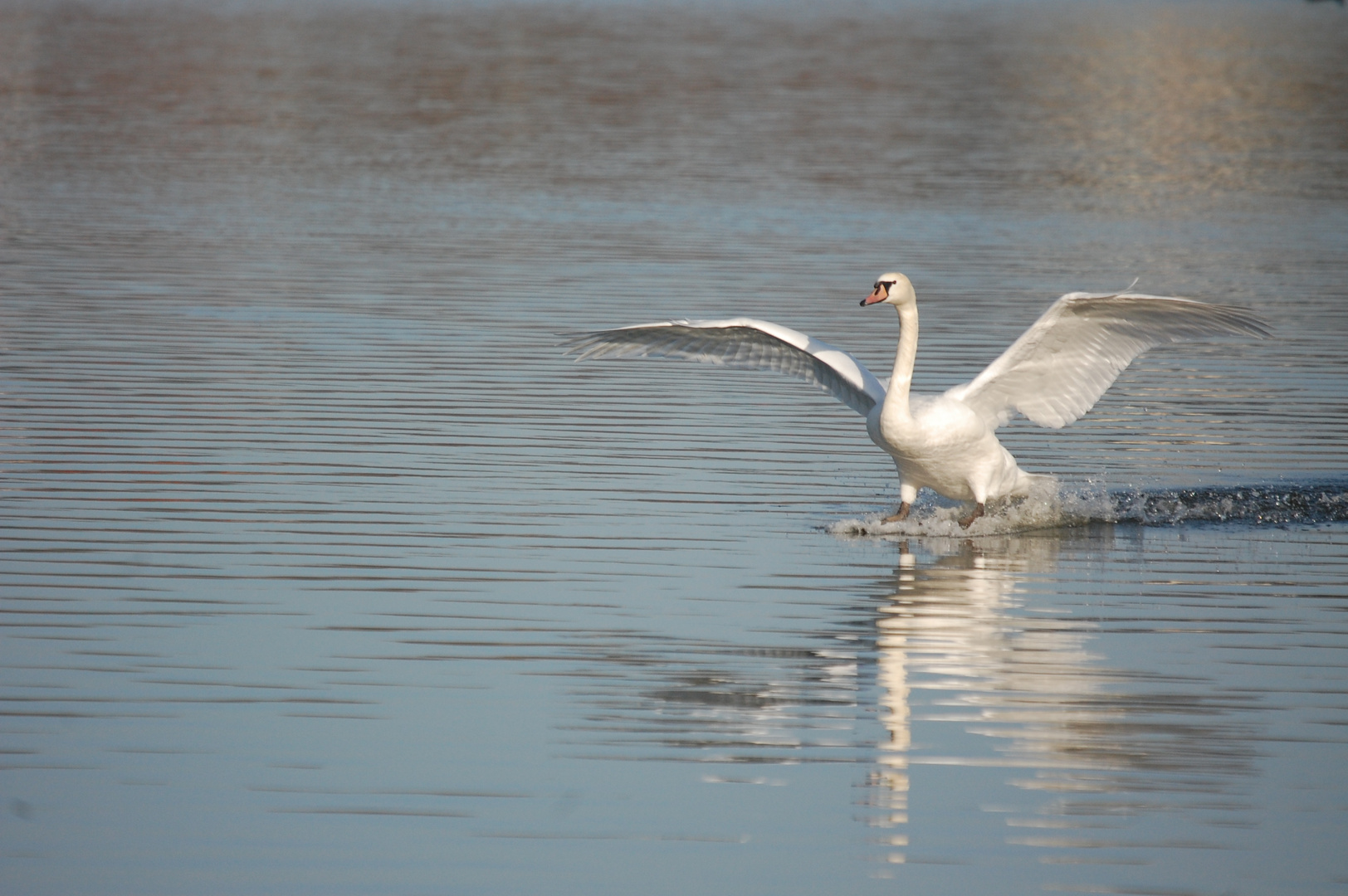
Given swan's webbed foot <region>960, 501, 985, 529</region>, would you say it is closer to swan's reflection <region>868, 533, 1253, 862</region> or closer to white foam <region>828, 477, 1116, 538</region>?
white foam <region>828, 477, 1116, 538</region>

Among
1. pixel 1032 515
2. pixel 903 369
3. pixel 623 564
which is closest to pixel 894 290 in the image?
pixel 903 369

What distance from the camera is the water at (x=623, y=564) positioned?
7.47m

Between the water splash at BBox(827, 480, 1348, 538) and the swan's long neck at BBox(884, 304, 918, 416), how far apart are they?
0.84m

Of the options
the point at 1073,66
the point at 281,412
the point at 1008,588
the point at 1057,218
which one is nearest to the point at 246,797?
the point at 1008,588

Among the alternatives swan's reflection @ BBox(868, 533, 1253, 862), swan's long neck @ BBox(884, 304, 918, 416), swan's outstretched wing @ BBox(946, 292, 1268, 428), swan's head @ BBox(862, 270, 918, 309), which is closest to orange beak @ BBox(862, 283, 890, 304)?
swan's head @ BBox(862, 270, 918, 309)

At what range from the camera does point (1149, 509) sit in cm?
1295

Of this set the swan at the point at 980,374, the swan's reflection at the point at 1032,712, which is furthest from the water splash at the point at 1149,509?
the swan's reflection at the point at 1032,712

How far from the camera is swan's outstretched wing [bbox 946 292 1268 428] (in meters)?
12.4

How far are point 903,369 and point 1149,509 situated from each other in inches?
78.6

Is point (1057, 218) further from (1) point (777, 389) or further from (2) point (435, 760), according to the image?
(2) point (435, 760)

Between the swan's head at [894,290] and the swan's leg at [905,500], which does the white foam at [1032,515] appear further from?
the swan's head at [894,290]

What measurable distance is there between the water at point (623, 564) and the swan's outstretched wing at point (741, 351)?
67cm

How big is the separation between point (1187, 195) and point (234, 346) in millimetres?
18727

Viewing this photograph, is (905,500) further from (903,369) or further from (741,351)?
(741,351)
